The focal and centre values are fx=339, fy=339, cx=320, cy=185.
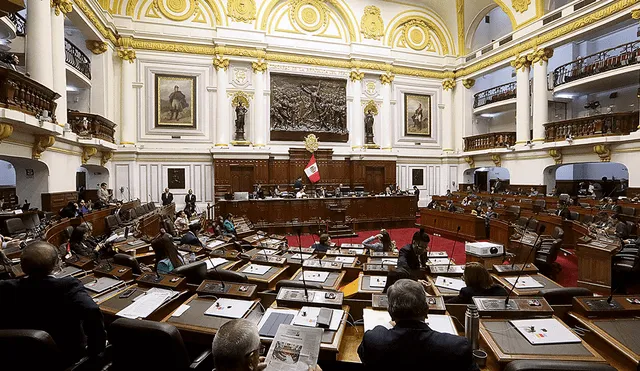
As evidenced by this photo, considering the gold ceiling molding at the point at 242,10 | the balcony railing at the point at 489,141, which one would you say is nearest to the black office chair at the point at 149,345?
the gold ceiling molding at the point at 242,10

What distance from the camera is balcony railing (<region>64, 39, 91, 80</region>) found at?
10.9m

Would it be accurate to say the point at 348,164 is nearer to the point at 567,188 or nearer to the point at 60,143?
the point at 60,143

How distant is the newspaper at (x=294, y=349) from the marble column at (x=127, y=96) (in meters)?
13.9

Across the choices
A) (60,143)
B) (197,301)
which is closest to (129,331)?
(197,301)

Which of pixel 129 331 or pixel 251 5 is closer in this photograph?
pixel 129 331

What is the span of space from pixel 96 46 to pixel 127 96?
2.01 meters

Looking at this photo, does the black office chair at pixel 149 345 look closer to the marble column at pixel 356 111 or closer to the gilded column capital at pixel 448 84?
the marble column at pixel 356 111

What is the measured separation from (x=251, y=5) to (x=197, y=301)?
591 inches

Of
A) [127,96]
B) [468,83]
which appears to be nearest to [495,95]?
[468,83]

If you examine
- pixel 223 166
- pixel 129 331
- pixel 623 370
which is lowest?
pixel 623 370

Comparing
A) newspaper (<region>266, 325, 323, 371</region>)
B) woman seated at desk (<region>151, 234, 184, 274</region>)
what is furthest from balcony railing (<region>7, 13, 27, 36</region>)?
newspaper (<region>266, 325, 323, 371</region>)

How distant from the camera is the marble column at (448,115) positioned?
1828 centimetres

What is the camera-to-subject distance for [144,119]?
14.0 metres

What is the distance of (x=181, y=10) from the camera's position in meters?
14.2
